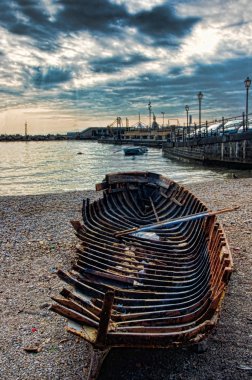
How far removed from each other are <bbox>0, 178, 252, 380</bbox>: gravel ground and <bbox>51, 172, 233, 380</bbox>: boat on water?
2.09ft

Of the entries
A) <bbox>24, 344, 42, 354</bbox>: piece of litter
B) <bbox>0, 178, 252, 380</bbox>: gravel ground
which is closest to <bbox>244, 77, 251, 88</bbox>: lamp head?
<bbox>0, 178, 252, 380</bbox>: gravel ground

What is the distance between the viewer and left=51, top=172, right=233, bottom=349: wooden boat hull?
12.8 ft

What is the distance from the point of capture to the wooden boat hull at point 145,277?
3916mm

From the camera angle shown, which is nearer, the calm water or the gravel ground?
the gravel ground

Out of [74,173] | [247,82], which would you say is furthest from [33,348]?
[74,173]

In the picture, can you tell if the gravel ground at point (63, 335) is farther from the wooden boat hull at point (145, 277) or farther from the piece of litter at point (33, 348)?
the wooden boat hull at point (145, 277)

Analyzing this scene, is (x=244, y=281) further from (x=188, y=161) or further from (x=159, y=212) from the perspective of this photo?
(x=188, y=161)

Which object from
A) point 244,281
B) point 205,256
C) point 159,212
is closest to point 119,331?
point 205,256

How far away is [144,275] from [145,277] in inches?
1.6

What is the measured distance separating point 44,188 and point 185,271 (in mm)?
21182

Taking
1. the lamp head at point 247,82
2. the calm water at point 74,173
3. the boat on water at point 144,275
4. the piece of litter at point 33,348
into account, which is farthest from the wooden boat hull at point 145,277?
the lamp head at point 247,82

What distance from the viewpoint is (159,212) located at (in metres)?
9.87

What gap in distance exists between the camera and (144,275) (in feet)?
18.7

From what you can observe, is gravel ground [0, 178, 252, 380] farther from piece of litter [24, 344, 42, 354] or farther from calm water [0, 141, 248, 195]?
calm water [0, 141, 248, 195]
